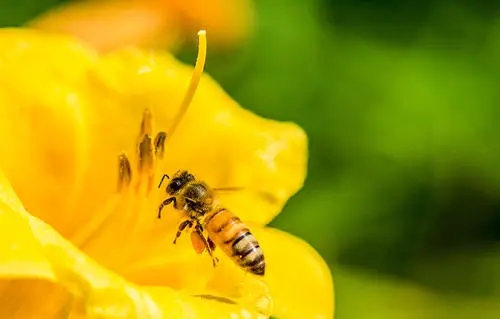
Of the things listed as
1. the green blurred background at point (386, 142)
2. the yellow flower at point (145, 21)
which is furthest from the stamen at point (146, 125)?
the green blurred background at point (386, 142)

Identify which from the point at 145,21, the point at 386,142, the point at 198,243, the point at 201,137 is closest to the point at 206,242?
the point at 198,243

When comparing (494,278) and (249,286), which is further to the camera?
(494,278)

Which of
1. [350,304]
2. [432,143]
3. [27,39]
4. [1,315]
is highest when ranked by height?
[27,39]

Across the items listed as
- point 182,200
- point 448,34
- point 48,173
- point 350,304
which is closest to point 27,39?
point 48,173

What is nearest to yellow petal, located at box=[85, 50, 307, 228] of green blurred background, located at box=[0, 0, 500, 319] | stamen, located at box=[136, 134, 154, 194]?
stamen, located at box=[136, 134, 154, 194]

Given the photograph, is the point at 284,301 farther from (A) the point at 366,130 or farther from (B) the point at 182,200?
(A) the point at 366,130

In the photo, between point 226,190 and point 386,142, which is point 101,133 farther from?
point 386,142
